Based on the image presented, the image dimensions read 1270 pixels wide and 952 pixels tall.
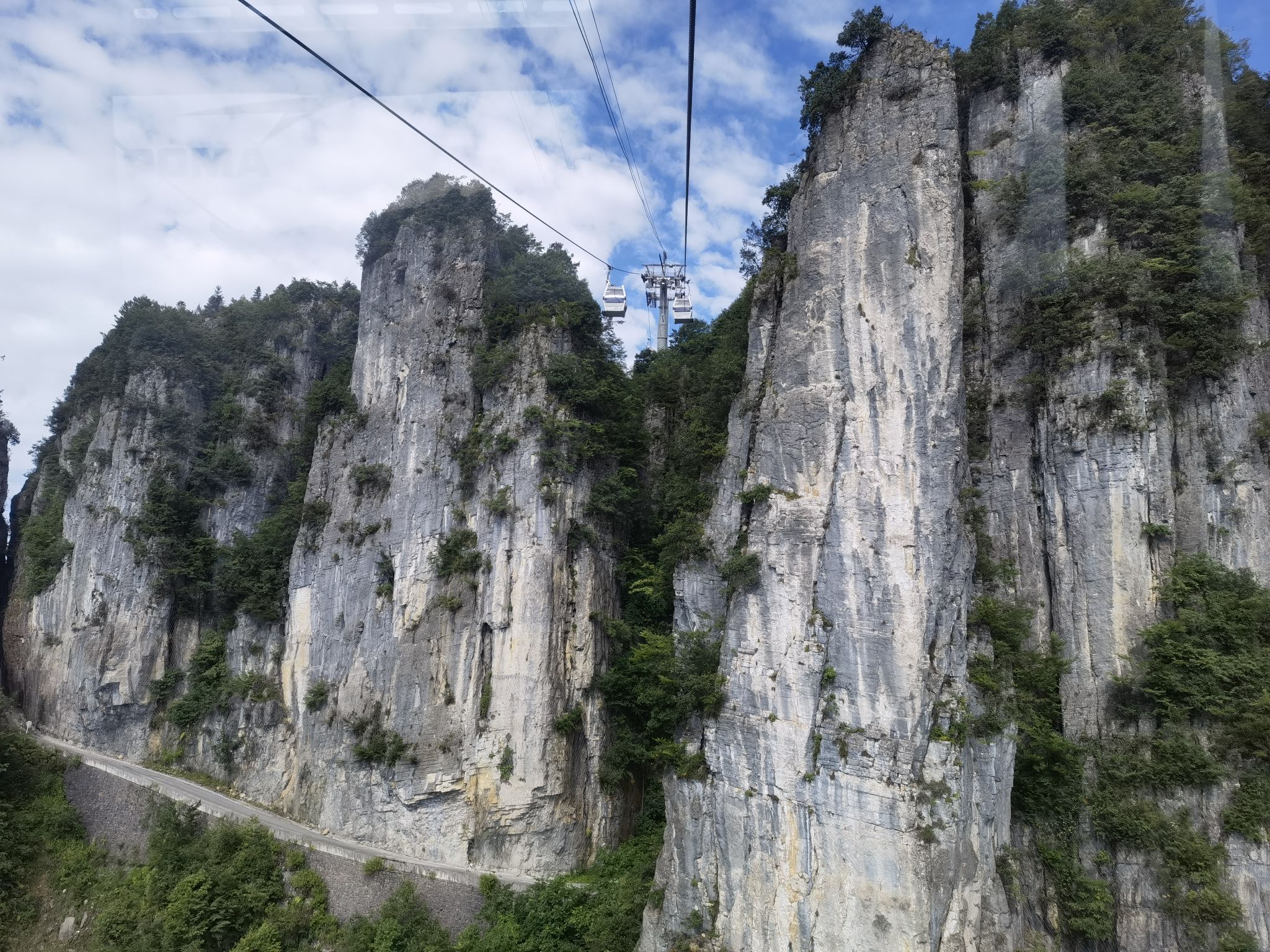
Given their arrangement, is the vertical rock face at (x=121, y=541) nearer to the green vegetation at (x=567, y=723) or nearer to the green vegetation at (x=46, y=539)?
the green vegetation at (x=46, y=539)

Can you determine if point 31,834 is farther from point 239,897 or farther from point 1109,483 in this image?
point 1109,483

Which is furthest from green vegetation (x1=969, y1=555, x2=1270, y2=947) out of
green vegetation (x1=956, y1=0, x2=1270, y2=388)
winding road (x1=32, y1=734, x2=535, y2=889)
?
winding road (x1=32, y1=734, x2=535, y2=889)

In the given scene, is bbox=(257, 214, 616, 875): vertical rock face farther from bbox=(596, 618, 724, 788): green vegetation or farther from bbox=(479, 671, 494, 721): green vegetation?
bbox=(596, 618, 724, 788): green vegetation

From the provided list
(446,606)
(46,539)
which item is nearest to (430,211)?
(446,606)

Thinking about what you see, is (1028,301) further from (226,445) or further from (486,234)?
(226,445)

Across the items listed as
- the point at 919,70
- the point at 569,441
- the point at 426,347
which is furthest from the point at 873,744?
the point at 426,347

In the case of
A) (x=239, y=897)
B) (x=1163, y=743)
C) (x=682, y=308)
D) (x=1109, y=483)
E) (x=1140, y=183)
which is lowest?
(x=239, y=897)

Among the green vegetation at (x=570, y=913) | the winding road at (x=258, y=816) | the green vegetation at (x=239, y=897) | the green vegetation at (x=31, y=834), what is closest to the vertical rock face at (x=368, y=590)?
the winding road at (x=258, y=816)
